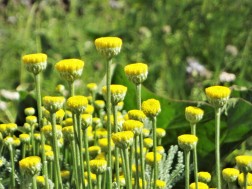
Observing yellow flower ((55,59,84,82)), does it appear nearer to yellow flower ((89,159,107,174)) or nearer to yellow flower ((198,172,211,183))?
yellow flower ((89,159,107,174))

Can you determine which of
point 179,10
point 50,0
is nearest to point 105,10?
point 50,0

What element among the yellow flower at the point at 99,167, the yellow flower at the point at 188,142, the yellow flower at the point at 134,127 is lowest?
the yellow flower at the point at 99,167

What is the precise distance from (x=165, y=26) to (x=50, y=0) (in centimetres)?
124

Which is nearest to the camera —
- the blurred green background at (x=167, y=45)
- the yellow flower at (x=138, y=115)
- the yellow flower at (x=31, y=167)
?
the yellow flower at (x=31, y=167)

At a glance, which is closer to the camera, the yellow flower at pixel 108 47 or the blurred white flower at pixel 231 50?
the yellow flower at pixel 108 47

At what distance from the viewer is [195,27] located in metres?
3.68

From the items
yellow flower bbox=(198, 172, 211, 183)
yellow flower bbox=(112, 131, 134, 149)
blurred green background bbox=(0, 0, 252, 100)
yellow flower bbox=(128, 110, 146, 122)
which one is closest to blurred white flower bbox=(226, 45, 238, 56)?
blurred green background bbox=(0, 0, 252, 100)

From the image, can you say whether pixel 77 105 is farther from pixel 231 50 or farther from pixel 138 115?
pixel 231 50

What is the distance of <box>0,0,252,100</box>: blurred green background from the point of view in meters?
3.31

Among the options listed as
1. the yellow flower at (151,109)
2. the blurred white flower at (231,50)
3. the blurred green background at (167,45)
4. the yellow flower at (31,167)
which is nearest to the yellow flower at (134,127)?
the yellow flower at (151,109)

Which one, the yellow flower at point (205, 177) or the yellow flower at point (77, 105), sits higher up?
the yellow flower at point (77, 105)

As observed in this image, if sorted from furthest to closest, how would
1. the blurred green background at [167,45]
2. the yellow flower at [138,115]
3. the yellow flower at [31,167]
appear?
the blurred green background at [167,45]
the yellow flower at [138,115]
the yellow flower at [31,167]

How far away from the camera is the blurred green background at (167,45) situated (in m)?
3.31

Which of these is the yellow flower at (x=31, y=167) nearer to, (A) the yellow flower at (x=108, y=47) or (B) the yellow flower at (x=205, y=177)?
(A) the yellow flower at (x=108, y=47)
